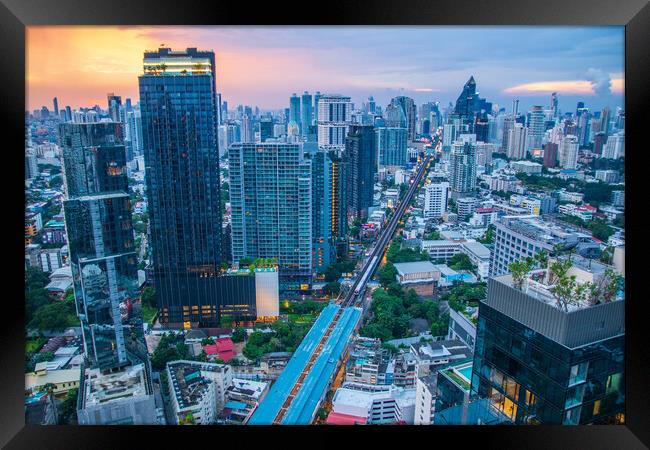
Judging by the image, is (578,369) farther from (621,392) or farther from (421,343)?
(421,343)

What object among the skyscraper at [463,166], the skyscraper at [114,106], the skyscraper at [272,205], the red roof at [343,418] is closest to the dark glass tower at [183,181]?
the skyscraper at [272,205]

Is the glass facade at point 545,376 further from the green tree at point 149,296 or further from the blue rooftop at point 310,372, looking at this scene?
the green tree at point 149,296

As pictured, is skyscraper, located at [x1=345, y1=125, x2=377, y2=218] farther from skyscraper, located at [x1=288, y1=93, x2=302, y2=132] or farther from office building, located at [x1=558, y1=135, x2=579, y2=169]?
office building, located at [x1=558, y1=135, x2=579, y2=169]

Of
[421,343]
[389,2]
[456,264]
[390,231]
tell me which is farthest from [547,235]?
[389,2]

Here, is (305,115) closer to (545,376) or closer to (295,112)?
(295,112)

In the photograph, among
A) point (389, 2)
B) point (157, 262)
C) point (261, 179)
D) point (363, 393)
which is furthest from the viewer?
point (261, 179)

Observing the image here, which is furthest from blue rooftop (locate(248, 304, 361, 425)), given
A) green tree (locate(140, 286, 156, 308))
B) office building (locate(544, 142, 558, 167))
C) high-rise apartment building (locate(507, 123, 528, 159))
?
high-rise apartment building (locate(507, 123, 528, 159))
